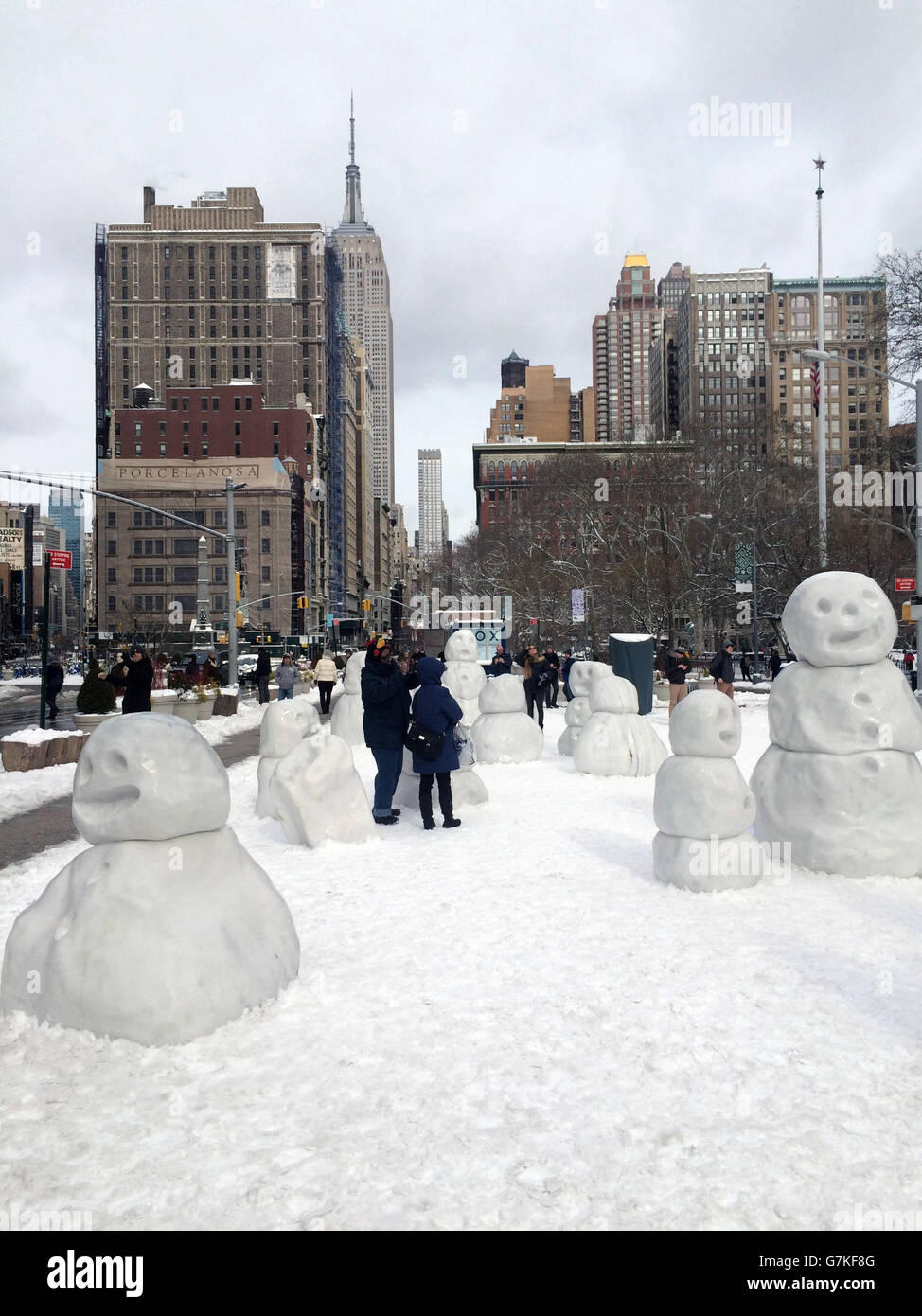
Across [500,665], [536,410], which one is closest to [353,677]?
[500,665]

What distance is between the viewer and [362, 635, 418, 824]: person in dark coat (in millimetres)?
8570

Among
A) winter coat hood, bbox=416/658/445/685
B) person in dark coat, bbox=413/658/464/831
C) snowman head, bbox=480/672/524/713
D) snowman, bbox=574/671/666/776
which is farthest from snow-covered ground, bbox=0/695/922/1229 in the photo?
snowman head, bbox=480/672/524/713

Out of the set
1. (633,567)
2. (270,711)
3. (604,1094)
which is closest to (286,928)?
(604,1094)

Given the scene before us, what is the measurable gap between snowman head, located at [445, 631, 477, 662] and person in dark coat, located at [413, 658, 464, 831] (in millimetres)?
5651

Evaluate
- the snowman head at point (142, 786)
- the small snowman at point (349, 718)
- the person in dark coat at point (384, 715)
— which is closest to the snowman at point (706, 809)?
the person in dark coat at point (384, 715)

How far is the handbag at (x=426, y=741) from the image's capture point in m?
8.44

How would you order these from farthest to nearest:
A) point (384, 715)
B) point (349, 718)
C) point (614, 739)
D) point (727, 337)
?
point (727, 337) → point (349, 718) → point (614, 739) → point (384, 715)

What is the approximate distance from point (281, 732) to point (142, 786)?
5090 mm

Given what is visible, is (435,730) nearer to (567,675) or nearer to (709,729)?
(709,729)

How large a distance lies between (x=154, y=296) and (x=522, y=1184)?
382ft

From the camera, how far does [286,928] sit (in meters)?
4.44

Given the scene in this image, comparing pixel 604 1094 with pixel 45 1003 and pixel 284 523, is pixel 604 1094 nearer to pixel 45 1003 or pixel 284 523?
pixel 45 1003

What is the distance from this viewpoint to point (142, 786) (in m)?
3.95

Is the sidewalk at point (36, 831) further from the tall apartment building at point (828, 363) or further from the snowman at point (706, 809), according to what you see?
the tall apartment building at point (828, 363)
